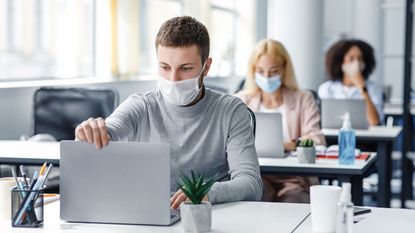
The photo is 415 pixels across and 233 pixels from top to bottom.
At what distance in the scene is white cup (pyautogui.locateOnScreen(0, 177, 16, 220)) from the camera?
6.86ft

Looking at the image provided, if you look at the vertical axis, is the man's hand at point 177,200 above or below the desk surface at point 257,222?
above

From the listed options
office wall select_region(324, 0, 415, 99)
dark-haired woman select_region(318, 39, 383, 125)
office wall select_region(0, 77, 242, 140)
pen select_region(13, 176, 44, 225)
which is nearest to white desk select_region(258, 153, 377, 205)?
pen select_region(13, 176, 44, 225)

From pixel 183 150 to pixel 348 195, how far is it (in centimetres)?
87

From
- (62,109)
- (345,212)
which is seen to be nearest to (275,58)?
(62,109)

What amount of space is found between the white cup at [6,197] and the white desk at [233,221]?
3cm

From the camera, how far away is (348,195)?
70.7 inches

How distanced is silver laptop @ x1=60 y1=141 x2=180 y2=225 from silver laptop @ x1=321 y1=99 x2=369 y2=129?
9.73 feet

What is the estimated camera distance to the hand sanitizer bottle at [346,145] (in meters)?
3.41

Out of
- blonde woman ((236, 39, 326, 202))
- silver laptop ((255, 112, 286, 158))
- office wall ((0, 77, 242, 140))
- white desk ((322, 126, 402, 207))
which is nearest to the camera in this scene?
silver laptop ((255, 112, 286, 158))

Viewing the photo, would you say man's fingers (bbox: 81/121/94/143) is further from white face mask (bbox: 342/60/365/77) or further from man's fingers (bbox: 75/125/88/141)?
white face mask (bbox: 342/60/365/77)

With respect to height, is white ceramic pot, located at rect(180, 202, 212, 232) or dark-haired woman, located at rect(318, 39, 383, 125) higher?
dark-haired woman, located at rect(318, 39, 383, 125)

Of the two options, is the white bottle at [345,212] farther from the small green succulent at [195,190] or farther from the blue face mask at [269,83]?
the blue face mask at [269,83]

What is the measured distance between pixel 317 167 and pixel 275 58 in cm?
110

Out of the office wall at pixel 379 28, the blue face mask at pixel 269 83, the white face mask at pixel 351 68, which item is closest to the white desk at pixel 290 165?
the blue face mask at pixel 269 83
